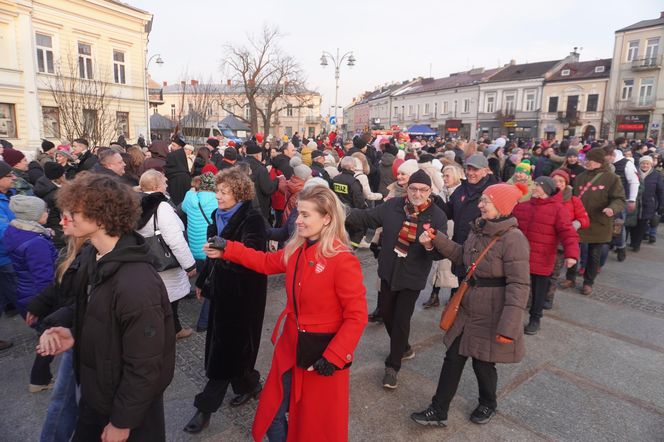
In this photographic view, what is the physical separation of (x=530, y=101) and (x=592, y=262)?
162 feet

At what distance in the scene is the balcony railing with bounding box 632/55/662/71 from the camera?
3859cm

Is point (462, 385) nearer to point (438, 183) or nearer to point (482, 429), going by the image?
point (482, 429)

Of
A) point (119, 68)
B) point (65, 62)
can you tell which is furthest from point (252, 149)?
point (119, 68)

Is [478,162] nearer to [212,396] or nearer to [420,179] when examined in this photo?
[420,179]

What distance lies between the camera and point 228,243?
288 cm

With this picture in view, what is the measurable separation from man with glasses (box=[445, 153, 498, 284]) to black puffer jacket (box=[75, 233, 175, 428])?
358cm

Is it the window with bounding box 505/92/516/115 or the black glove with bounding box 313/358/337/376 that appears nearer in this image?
the black glove with bounding box 313/358/337/376

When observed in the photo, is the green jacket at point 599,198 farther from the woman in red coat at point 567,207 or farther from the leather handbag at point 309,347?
the leather handbag at point 309,347

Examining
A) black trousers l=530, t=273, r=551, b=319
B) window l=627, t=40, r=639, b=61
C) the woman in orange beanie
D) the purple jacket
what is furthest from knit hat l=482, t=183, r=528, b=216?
window l=627, t=40, r=639, b=61

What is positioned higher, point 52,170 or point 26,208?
point 52,170

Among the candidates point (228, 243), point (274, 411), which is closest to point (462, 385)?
point (274, 411)

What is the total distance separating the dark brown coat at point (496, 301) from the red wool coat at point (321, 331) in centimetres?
111

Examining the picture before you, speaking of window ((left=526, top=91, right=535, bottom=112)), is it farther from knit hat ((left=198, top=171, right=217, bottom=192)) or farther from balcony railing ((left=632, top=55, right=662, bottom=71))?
knit hat ((left=198, top=171, right=217, bottom=192))

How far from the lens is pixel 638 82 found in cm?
4022
